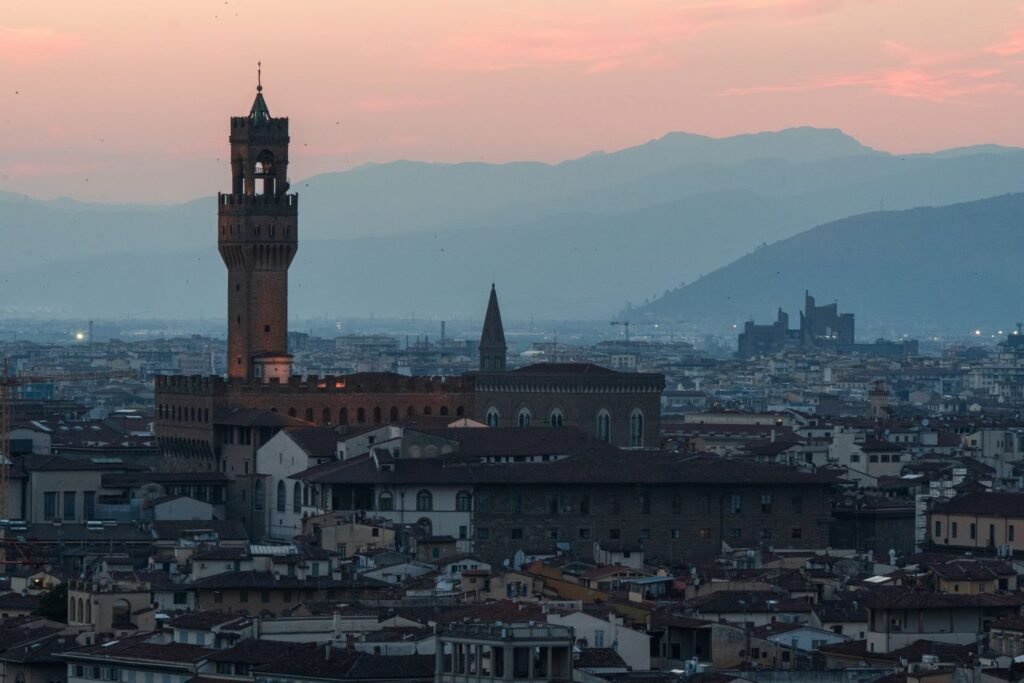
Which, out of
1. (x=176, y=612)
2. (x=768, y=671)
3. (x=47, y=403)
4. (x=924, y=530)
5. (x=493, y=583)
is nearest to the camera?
(x=768, y=671)

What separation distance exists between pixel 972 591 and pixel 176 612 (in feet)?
42.5

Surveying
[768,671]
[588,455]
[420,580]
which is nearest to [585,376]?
[588,455]

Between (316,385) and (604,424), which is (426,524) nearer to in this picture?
(316,385)

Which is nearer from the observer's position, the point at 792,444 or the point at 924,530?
the point at 924,530

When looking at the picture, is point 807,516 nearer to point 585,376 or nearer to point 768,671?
point 585,376

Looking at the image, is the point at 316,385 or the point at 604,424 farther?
the point at 604,424

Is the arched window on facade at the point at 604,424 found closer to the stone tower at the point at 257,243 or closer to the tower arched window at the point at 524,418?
the tower arched window at the point at 524,418

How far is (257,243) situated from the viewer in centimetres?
10538

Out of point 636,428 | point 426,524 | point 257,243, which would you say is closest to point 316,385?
point 257,243

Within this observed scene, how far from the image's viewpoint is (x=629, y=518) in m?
81.2

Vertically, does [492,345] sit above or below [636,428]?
above

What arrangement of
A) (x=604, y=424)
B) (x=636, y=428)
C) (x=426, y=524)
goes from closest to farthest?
(x=426, y=524) → (x=604, y=424) → (x=636, y=428)

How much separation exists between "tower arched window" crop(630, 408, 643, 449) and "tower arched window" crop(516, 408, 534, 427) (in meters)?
2.77

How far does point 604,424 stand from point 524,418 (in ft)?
7.24
